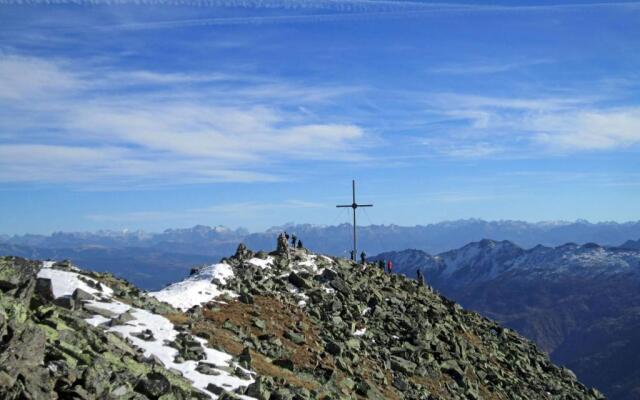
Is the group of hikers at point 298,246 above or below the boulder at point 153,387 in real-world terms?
above

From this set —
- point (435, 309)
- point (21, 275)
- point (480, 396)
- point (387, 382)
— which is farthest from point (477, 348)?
point (21, 275)

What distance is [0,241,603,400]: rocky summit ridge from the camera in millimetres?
21469

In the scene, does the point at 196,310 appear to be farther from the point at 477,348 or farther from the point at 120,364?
the point at 477,348

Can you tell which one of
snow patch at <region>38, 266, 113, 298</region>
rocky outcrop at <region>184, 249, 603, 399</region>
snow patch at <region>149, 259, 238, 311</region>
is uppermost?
snow patch at <region>38, 266, 113, 298</region>

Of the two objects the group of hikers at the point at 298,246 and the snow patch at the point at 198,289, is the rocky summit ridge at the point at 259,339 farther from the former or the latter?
the group of hikers at the point at 298,246

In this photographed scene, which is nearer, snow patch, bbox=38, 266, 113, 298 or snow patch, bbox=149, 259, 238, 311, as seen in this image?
snow patch, bbox=38, 266, 113, 298

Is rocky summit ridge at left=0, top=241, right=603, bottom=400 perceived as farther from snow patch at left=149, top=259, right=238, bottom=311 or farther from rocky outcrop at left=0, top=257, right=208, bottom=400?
snow patch at left=149, top=259, right=238, bottom=311

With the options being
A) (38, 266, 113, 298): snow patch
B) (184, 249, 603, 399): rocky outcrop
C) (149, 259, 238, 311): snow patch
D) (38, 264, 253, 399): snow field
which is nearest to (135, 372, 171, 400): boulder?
(38, 264, 253, 399): snow field

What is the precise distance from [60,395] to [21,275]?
10888 millimetres

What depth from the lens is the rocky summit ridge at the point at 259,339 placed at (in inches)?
845

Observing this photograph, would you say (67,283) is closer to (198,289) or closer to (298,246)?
(198,289)

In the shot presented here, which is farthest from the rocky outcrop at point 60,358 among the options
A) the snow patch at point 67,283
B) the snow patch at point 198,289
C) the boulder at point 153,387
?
the snow patch at point 198,289

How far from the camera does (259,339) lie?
129ft

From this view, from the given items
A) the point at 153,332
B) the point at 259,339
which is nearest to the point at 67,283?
the point at 153,332
